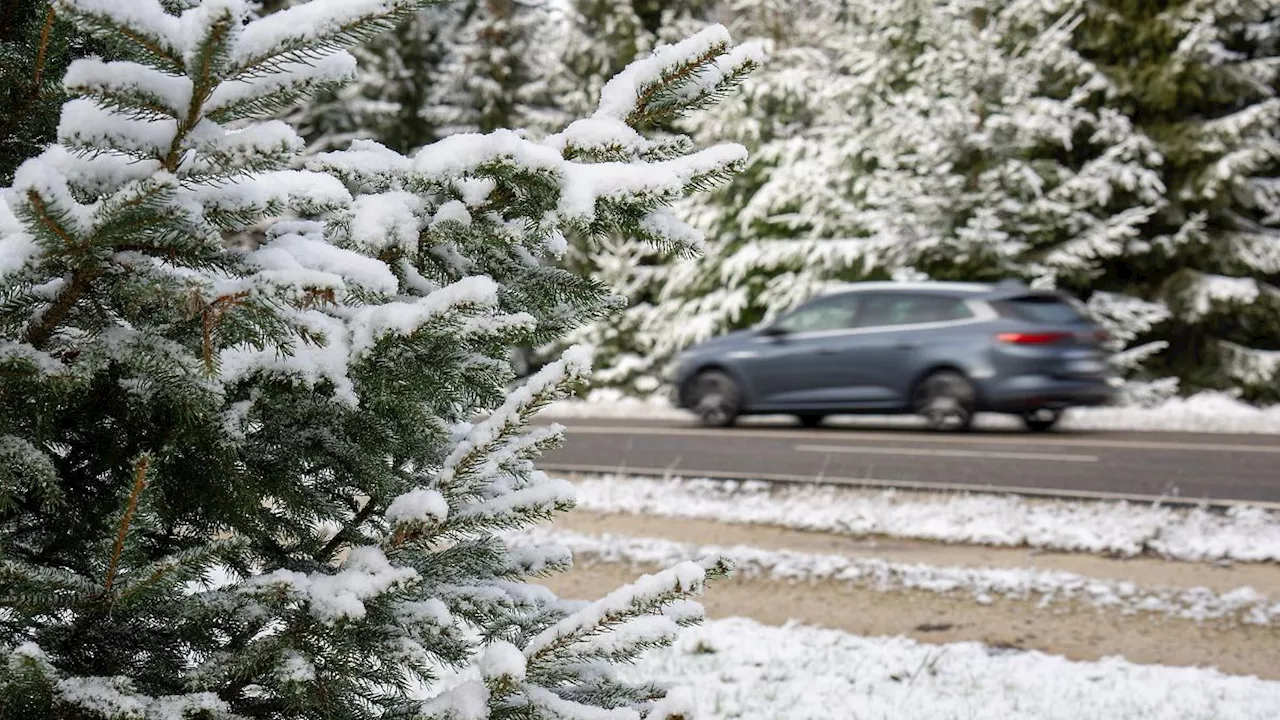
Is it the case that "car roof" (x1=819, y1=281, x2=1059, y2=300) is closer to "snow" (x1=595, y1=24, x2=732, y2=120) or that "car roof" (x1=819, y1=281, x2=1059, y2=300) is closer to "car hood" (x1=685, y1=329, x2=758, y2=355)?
"car hood" (x1=685, y1=329, x2=758, y2=355)

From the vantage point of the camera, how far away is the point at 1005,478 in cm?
985

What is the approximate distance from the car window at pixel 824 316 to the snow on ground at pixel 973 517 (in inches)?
149

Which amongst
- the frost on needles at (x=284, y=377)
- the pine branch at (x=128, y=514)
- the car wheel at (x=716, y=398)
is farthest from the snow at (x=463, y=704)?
the car wheel at (x=716, y=398)

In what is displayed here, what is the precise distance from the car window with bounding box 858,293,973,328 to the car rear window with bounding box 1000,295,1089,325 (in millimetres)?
493

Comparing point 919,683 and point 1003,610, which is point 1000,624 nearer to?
point 1003,610

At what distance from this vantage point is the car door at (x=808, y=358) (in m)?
13.1

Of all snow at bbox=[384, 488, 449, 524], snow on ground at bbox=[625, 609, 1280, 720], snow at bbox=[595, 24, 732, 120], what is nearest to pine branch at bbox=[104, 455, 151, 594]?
snow at bbox=[384, 488, 449, 524]

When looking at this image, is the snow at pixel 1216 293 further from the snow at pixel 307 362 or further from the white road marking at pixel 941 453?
the snow at pixel 307 362

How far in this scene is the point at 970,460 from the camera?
10.8 metres

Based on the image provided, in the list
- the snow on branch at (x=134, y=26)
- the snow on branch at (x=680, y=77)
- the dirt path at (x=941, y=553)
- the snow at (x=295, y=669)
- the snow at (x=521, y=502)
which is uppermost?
the snow on branch at (x=680, y=77)

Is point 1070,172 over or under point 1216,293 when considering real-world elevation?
over

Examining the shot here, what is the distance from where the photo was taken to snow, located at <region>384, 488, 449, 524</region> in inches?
62.7

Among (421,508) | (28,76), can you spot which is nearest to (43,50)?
(28,76)

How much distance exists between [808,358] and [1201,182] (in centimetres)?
938
